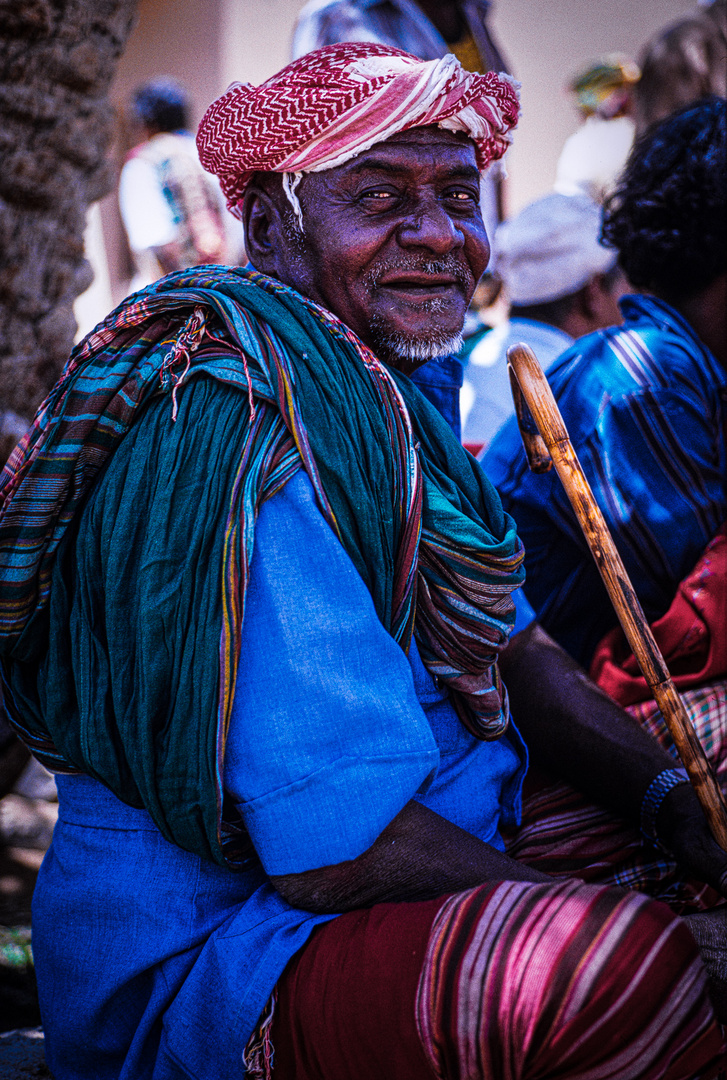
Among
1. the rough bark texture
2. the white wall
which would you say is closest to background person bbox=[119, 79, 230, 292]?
the rough bark texture

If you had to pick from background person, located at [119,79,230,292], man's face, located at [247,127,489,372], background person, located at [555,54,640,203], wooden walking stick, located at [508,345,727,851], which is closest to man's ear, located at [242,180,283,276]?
man's face, located at [247,127,489,372]

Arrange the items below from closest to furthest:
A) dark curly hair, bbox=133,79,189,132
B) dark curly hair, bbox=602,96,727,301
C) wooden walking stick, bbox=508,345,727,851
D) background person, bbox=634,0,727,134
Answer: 1. wooden walking stick, bbox=508,345,727,851
2. dark curly hair, bbox=602,96,727,301
3. background person, bbox=634,0,727,134
4. dark curly hair, bbox=133,79,189,132

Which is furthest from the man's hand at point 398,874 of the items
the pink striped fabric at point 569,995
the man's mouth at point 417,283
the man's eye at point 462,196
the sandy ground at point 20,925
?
the man's eye at point 462,196

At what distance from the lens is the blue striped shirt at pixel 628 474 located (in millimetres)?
2443

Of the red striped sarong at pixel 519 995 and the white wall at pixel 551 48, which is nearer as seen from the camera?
the red striped sarong at pixel 519 995

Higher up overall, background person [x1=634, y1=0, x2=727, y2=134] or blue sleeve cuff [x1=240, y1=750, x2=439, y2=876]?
background person [x1=634, y1=0, x2=727, y2=134]

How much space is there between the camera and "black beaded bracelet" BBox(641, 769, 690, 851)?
2.02 metres

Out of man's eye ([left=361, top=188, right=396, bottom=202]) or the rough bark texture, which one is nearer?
man's eye ([left=361, top=188, right=396, bottom=202])

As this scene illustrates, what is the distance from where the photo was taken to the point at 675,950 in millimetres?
1225

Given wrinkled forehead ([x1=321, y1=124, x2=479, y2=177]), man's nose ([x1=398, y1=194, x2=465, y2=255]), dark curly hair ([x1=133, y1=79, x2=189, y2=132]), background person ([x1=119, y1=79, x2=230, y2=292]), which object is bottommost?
man's nose ([x1=398, y1=194, x2=465, y2=255])

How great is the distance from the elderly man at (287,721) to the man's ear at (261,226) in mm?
211

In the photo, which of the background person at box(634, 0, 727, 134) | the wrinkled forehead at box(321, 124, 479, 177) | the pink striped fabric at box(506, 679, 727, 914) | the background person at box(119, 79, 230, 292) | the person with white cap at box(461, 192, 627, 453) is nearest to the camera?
the wrinkled forehead at box(321, 124, 479, 177)

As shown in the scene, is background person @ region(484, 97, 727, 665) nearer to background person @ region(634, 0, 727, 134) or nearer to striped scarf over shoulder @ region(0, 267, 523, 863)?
striped scarf over shoulder @ region(0, 267, 523, 863)

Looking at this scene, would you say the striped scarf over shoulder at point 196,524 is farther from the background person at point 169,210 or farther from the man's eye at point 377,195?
the background person at point 169,210
